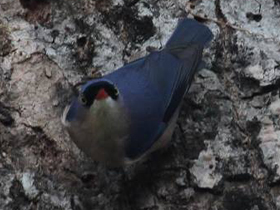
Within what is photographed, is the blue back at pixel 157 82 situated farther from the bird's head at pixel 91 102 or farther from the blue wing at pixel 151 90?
the bird's head at pixel 91 102

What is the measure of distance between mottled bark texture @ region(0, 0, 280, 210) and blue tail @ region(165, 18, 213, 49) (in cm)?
6

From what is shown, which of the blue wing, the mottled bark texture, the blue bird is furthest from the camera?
the blue wing

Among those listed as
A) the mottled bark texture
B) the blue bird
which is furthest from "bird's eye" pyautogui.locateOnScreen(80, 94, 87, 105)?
the mottled bark texture

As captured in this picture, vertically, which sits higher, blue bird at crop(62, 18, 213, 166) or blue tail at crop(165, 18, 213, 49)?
blue tail at crop(165, 18, 213, 49)

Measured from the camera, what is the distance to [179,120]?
3723 mm

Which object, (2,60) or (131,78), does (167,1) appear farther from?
(2,60)

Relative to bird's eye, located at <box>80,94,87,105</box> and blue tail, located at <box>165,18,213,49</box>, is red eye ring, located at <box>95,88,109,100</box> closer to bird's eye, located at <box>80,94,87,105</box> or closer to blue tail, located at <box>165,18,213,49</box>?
bird's eye, located at <box>80,94,87,105</box>

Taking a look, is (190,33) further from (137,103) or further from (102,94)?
(102,94)

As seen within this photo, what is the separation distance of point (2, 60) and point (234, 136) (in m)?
1.10

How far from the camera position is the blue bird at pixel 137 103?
11.9ft

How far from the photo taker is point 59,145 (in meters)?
3.65

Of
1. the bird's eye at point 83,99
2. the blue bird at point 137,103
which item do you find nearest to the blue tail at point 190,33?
the blue bird at point 137,103

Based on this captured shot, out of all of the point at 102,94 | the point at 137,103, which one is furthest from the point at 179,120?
the point at 102,94

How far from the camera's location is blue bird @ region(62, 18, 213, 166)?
362 centimetres
